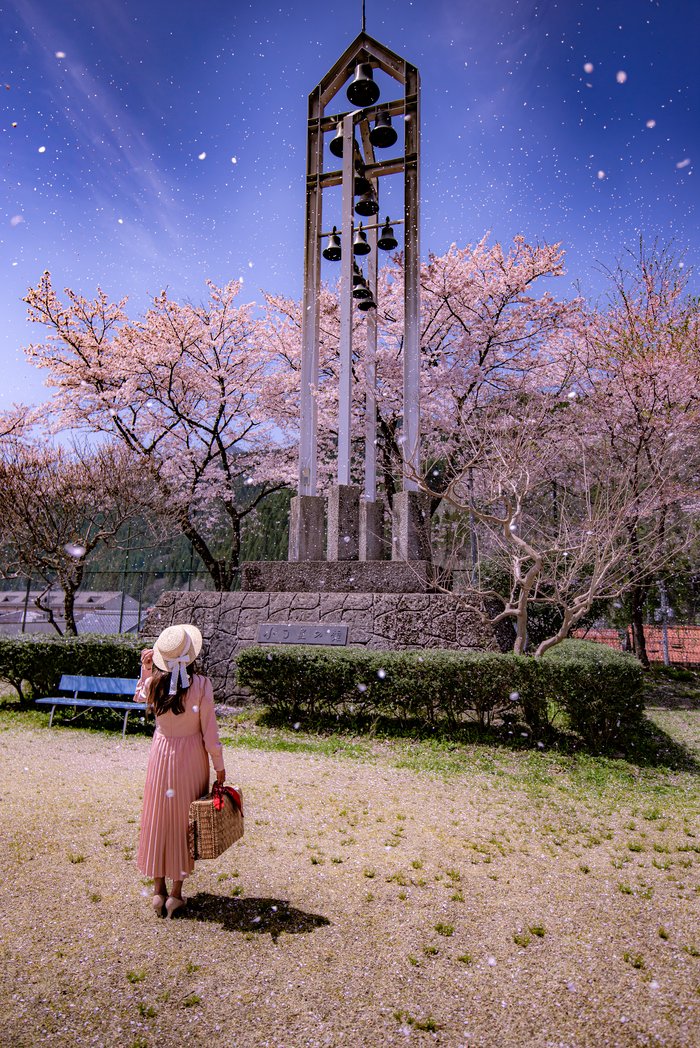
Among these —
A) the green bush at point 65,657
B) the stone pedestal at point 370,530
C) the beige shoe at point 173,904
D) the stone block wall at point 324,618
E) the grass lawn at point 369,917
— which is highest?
the stone pedestal at point 370,530

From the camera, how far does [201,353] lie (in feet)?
54.8

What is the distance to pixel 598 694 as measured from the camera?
671 cm

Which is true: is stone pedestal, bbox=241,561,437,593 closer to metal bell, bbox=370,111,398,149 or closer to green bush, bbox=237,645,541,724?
green bush, bbox=237,645,541,724

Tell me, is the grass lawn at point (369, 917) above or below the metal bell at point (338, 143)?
below

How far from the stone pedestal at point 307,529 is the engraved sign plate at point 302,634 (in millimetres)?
1352

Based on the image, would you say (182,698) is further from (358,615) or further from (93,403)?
(93,403)

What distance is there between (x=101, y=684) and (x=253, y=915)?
5.70 m

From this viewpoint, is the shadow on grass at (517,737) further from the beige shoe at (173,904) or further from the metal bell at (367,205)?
the metal bell at (367,205)

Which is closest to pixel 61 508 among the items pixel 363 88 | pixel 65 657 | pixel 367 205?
pixel 65 657

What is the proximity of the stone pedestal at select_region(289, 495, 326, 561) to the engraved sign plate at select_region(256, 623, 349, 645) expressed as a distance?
1352 mm

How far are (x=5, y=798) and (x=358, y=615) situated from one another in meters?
5.01

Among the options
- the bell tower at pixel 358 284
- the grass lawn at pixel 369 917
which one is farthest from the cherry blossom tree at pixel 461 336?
the grass lawn at pixel 369 917

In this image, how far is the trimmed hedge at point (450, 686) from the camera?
6.74 m

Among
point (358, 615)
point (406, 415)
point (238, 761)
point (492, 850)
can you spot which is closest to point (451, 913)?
point (492, 850)
